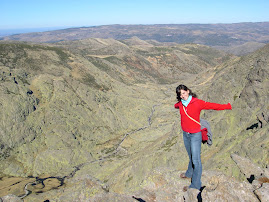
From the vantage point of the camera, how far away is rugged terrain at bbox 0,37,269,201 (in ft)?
44.0

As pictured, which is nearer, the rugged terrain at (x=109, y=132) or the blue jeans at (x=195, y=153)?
the blue jeans at (x=195, y=153)

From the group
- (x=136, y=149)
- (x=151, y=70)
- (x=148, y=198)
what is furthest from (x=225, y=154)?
(x=151, y=70)

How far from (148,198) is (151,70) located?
441 feet

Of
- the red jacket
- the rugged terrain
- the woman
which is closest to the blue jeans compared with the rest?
the woman

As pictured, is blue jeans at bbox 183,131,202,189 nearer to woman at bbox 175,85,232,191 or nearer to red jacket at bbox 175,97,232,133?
woman at bbox 175,85,232,191

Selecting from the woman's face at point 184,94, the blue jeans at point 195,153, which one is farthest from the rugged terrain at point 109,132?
the woman's face at point 184,94

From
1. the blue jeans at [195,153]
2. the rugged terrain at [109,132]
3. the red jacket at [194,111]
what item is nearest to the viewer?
the red jacket at [194,111]

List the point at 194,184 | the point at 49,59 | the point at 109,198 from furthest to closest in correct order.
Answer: the point at 49,59, the point at 109,198, the point at 194,184

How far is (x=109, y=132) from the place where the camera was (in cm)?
6259

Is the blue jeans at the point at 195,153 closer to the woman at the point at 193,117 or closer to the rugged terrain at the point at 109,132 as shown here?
the woman at the point at 193,117

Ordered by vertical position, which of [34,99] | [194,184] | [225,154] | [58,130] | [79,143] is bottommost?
[79,143]

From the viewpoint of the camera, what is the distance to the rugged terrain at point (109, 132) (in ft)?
44.0

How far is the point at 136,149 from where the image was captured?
51438mm

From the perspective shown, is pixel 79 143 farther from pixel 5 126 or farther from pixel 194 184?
pixel 194 184
